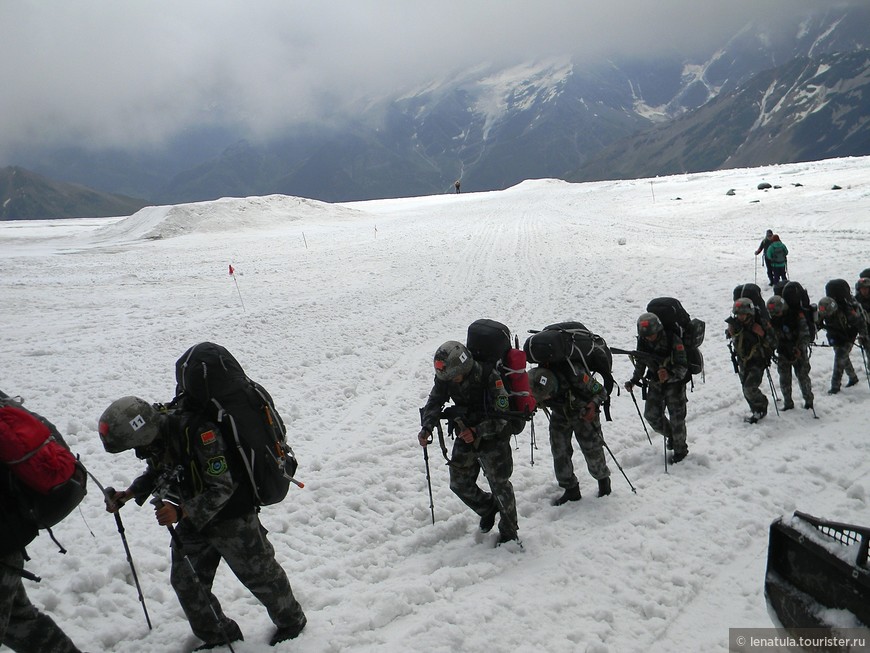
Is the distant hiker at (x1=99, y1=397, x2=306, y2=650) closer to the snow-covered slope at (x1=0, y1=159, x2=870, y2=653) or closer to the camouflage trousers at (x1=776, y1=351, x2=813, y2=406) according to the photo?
the snow-covered slope at (x1=0, y1=159, x2=870, y2=653)

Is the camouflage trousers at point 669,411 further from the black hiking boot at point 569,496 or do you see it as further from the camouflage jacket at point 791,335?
the camouflage jacket at point 791,335

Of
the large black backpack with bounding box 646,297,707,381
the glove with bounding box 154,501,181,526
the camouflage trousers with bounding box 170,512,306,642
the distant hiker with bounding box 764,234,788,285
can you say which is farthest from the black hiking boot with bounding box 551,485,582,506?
the distant hiker with bounding box 764,234,788,285

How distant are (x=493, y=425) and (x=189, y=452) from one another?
2986 mm

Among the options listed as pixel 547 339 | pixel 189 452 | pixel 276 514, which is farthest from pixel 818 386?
Result: pixel 189 452

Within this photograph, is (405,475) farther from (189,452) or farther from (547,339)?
(189,452)

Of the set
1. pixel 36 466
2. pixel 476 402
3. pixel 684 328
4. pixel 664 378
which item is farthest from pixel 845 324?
pixel 36 466

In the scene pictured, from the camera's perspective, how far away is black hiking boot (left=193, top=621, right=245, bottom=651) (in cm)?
460

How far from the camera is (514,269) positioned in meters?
22.3

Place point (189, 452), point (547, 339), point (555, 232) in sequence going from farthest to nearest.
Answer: point (555, 232) → point (547, 339) → point (189, 452)

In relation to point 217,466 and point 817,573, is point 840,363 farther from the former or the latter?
point 217,466

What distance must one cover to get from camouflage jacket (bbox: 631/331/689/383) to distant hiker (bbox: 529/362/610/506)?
1644 millimetres

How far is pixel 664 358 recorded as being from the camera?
8.04m

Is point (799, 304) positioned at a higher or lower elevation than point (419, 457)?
higher

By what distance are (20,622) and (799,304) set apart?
1120 centimetres
